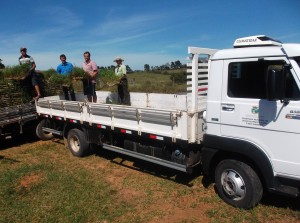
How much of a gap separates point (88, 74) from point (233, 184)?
5.63 m

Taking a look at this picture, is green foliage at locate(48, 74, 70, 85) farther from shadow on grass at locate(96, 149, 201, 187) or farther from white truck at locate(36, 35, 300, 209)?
white truck at locate(36, 35, 300, 209)

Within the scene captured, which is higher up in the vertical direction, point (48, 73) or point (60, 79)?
point (48, 73)

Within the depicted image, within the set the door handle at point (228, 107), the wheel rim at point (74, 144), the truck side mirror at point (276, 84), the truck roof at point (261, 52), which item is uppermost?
the truck roof at point (261, 52)

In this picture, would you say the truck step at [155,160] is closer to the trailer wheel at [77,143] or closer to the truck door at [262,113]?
the trailer wheel at [77,143]

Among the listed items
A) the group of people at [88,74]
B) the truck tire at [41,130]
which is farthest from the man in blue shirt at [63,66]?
the truck tire at [41,130]

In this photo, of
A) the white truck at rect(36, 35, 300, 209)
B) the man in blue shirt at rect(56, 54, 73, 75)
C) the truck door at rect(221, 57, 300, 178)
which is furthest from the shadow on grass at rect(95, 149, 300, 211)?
the man in blue shirt at rect(56, 54, 73, 75)

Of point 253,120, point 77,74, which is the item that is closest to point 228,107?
point 253,120

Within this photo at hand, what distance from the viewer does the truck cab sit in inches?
157

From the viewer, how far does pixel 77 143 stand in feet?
26.5

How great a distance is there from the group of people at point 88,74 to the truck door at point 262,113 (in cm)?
414

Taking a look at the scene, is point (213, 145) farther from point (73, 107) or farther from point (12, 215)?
point (73, 107)

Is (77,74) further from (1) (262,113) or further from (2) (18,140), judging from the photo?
(1) (262,113)

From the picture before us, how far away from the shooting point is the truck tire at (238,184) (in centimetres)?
456

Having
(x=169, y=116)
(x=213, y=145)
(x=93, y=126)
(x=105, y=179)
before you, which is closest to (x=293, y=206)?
(x=213, y=145)
